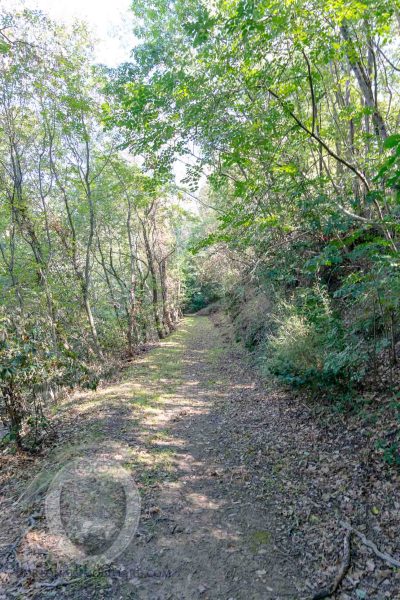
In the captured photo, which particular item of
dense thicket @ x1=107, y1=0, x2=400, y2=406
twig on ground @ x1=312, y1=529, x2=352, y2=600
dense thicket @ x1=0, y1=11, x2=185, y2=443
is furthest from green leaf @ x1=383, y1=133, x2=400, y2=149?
dense thicket @ x1=0, y1=11, x2=185, y2=443

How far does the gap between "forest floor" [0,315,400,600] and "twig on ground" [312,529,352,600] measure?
0.16 feet

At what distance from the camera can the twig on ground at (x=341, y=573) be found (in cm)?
300

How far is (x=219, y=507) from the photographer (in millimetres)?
4359

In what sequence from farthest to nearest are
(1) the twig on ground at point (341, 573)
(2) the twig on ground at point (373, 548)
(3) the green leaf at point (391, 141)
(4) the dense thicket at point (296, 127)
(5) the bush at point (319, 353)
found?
(5) the bush at point (319, 353) < (4) the dense thicket at point (296, 127) < (2) the twig on ground at point (373, 548) < (1) the twig on ground at point (341, 573) < (3) the green leaf at point (391, 141)

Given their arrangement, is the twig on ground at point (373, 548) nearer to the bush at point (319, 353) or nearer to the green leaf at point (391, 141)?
the bush at point (319, 353)

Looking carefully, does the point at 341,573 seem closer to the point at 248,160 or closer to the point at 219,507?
the point at 219,507

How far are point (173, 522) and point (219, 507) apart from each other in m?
0.66

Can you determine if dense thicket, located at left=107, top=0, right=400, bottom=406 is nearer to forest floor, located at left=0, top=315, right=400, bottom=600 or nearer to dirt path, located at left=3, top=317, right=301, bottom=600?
forest floor, located at left=0, top=315, right=400, bottom=600

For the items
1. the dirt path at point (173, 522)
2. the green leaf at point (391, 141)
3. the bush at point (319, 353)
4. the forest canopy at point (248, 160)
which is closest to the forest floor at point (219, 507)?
the dirt path at point (173, 522)

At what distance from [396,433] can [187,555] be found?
3192 millimetres

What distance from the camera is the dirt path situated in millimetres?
3234

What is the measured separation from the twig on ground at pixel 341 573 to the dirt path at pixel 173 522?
9.6 inches

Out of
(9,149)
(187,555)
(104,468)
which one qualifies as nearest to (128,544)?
(187,555)

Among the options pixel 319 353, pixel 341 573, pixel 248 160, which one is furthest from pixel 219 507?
pixel 248 160
